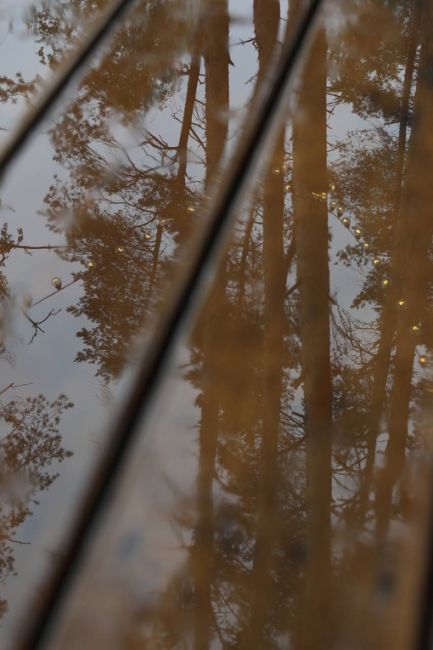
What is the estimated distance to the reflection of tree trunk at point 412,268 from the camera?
1005mm

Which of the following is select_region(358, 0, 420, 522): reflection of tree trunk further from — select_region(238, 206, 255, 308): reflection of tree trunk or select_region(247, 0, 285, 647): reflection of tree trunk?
select_region(238, 206, 255, 308): reflection of tree trunk

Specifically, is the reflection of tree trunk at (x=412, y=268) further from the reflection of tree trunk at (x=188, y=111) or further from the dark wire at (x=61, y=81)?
the dark wire at (x=61, y=81)

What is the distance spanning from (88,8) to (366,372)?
44.9 inches

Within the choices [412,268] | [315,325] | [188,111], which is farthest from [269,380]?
[188,111]

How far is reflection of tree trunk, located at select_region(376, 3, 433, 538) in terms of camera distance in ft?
3.30

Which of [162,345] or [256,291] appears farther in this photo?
[256,291]

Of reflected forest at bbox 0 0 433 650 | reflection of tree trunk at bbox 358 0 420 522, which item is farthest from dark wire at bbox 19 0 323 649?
reflection of tree trunk at bbox 358 0 420 522

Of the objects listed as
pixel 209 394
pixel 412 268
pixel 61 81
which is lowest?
pixel 209 394

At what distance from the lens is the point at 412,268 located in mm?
1296

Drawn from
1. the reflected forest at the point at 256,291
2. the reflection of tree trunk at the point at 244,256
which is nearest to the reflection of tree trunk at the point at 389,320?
the reflected forest at the point at 256,291

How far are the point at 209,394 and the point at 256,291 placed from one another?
0.74 ft

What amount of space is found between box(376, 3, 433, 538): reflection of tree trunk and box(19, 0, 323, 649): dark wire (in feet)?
0.86

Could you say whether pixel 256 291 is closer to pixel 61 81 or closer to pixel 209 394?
pixel 209 394

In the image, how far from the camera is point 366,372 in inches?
45.4
